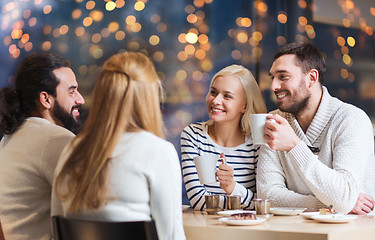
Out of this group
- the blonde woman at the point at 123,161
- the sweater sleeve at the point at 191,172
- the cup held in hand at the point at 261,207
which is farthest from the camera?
the sweater sleeve at the point at 191,172

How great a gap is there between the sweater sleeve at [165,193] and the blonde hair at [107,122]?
0.11 meters

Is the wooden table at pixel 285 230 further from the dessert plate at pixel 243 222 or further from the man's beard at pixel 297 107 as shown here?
the man's beard at pixel 297 107

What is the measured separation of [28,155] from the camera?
1.75 meters

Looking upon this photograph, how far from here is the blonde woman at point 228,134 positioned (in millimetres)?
2463

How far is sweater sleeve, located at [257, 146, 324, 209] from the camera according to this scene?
2139 millimetres

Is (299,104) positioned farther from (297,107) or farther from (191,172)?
(191,172)

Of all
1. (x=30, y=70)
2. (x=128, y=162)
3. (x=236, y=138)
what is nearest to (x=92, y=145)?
(x=128, y=162)

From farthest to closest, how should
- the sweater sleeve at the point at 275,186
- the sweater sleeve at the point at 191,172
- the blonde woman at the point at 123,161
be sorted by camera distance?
the sweater sleeve at the point at 191,172
the sweater sleeve at the point at 275,186
the blonde woman at the point at 123,161

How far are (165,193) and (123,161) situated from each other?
138 mm

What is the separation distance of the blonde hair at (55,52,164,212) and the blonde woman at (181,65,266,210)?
107 centimetres

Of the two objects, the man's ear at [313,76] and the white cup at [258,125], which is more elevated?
the man's ear at [313,76]

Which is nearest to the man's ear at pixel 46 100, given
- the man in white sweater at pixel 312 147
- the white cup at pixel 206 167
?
the white cup at pixel 206 167

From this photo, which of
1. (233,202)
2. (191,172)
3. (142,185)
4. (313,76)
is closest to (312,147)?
(313,76)

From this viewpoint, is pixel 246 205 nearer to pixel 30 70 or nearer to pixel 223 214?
pixel 223 214
